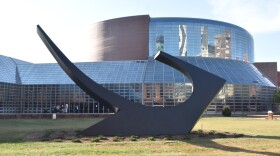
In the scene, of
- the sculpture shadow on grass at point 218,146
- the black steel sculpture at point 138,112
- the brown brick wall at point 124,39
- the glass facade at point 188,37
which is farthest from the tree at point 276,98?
the sculpture shadow on grass at point 218,146

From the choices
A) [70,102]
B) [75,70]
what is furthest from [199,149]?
[70,102]

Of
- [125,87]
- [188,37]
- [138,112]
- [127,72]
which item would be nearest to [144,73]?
[127,72]

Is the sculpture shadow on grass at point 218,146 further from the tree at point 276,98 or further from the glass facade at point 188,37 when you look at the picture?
the glass facade at point 188,37

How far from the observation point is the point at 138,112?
66.5 ft

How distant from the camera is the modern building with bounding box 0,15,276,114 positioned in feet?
192

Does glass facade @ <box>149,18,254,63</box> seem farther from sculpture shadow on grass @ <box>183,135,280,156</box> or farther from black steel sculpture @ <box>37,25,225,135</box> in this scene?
sculpture shadow on grass @ <box>183,135,280,156</box>

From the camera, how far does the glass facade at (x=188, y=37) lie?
244 ft

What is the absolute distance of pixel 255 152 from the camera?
46.8 feet

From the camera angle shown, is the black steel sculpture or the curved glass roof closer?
the black steel sculpture

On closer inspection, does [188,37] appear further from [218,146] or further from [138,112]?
[218,146]

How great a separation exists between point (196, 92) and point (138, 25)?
54960 mm

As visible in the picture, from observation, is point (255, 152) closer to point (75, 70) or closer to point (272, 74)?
point (75, 70)

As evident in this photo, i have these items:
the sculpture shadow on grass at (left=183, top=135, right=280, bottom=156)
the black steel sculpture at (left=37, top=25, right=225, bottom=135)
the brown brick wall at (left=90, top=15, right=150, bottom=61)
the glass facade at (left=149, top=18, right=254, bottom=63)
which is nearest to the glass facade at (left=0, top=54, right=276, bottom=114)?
the glass facade at (left=149, top=18, right=254, bottom=63)

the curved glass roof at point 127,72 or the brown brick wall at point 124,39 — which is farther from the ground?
the brown brick wall at point 124,39
